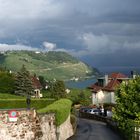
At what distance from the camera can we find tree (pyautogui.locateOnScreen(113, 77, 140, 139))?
44.4 m

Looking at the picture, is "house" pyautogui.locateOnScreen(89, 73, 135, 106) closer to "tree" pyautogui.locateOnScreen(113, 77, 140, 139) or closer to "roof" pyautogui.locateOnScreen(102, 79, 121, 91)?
"roof" pyautogui.locateOnScreen(102, 79, 121, 91)

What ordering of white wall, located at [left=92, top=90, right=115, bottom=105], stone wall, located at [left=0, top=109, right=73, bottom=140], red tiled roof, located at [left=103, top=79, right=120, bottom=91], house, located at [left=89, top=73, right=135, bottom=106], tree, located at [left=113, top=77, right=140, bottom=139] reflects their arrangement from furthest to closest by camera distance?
white wall, located at [left=92, top=90, right=115, bottom=105] → house, located at [left=89, top=73, right=135, bottom=106] → red tiled roof, located at [left=103, top=79, right=120, bottom=91] → tree, located at [left=113, top=77, right=140, bottom=139] → stone wall, located at [left=0, top=109, right=73, bottom=140]

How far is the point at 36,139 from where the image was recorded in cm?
3503

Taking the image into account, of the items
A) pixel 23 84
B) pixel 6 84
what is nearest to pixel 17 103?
pixel 6 84

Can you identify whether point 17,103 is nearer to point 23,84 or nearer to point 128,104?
point 128,104

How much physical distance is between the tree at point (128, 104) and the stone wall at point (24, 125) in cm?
978

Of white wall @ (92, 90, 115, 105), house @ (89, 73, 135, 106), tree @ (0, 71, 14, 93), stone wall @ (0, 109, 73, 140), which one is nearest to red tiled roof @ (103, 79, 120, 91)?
house @ (89, 73, 135, 106)

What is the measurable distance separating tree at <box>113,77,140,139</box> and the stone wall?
9.78 m

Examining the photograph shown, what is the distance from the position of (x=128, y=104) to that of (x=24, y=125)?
14669 millimetres

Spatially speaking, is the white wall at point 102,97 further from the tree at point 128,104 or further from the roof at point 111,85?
the tree at point 128,104

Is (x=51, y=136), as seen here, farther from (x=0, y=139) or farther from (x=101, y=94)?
(x=101, y=94)

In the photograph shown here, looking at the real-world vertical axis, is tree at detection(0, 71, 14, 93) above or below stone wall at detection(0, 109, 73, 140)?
above

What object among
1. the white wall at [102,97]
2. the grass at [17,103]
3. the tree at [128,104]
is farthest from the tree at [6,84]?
the tree at [128,104]

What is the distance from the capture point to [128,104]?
148ft
